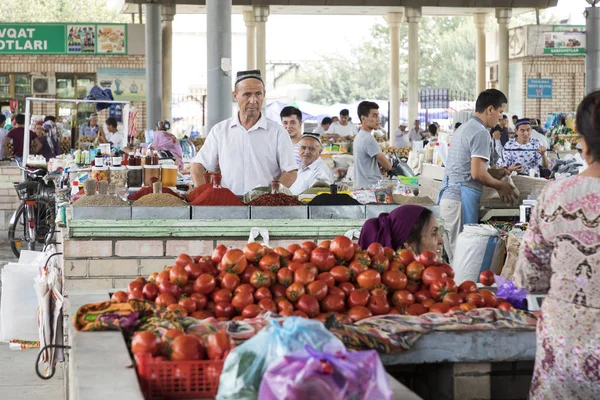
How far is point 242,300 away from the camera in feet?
12.0

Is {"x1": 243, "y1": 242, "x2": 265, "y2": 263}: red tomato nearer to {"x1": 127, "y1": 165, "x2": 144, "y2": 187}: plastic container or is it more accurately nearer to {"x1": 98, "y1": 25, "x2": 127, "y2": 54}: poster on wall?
{"x1": 127, "y1": 165, "x2": 144, "y2": 187}: plastic container

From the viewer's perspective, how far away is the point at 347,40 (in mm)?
74188

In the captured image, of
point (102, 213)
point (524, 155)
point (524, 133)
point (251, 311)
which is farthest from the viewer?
point (524, 133)

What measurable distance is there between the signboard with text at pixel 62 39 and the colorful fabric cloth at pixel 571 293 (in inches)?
950

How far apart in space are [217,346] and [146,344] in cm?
22

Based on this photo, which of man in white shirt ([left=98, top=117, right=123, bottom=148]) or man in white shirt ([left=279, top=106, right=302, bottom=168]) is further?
man in white shirt ([left=98, top=117, right=123, bottom=148])

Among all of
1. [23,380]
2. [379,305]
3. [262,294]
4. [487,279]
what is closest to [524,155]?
[23,380]

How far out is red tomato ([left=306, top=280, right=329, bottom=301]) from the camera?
12.1ft

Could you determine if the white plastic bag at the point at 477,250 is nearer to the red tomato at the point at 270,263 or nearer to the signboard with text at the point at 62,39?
the red tomato at the point at 270,263

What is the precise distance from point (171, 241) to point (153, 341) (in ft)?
9.34

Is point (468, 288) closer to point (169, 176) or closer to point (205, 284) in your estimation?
point (205, 284)

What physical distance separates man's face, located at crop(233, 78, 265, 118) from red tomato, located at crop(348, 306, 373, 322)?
308 cm

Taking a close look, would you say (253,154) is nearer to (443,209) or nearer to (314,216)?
(314,216)

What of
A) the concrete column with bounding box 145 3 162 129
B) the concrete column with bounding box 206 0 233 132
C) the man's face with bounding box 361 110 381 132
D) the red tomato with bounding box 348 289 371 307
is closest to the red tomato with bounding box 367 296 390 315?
the red tomato with bounding box 348 289 371 307
